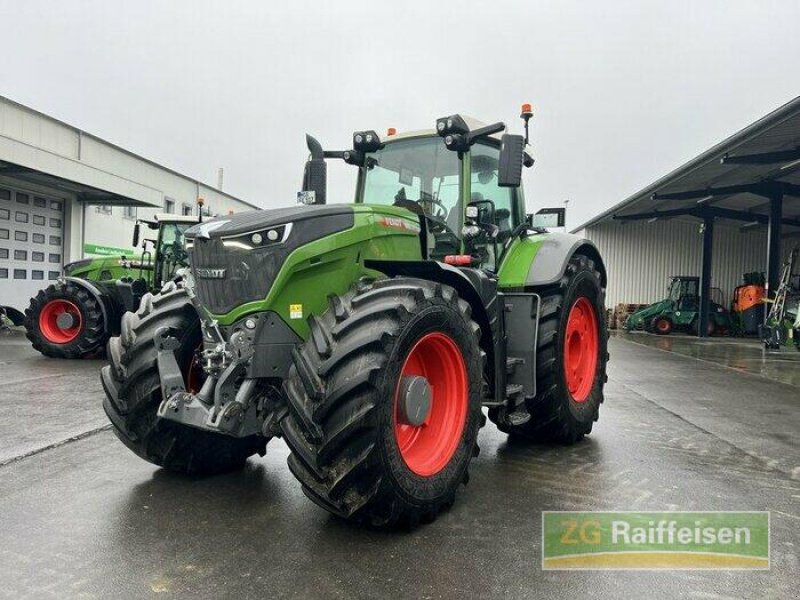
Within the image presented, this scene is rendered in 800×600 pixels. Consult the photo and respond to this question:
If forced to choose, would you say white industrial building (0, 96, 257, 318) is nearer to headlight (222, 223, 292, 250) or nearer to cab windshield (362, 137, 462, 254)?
cab windshield (362, 137, 462, 254)

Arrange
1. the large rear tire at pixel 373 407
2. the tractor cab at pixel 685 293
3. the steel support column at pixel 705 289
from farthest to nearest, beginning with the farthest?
the tractor cab at pixel 685 293 → the steel support column at pixel 705 289 → the large rear tire at pixel 373 407

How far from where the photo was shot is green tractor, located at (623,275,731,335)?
21.7 metres

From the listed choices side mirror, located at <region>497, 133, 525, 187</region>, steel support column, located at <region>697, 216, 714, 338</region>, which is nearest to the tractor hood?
side mirror, located at <region>497, 133, 525, 187</region>

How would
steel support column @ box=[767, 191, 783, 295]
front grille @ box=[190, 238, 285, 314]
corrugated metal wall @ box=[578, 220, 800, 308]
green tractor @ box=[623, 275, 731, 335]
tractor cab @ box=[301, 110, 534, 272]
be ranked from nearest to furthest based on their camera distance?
front grille @ box=[190, 238, 285, 314]
tractor cab @ box=[301, 110, 534, 272]
steel support column @ box=[767, 191, 783, 295]
green tractor @ box=[623, 275, 731, 335]
corrugated metal wall @ box=[578, 220, 800, 308]

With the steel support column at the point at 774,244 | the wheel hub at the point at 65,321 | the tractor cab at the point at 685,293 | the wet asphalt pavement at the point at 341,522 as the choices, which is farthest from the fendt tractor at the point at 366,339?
the tractor cab at the point at 685,293

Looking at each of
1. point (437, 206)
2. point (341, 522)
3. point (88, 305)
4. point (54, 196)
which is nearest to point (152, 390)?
point (341, 522)

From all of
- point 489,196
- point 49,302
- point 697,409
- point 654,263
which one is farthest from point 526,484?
point 654,263

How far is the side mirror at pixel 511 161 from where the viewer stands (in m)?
3.84

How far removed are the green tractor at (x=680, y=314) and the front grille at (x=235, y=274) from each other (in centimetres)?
2119

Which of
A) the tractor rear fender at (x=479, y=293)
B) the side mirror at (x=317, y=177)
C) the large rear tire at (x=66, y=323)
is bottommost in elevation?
the large rear tire at (x=66, y=323)

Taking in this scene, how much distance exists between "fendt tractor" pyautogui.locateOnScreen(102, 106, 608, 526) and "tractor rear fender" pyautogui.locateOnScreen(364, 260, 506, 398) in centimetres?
1

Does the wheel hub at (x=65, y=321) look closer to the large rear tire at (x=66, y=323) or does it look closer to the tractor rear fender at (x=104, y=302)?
the large rear tire at (x=66, y=323)

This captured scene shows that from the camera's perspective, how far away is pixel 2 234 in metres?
15.4

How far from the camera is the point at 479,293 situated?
12.4 ft
